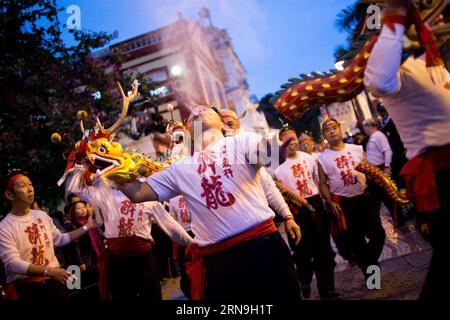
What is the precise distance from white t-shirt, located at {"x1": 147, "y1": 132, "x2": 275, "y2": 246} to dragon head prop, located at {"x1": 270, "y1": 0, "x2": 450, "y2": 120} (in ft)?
1.16

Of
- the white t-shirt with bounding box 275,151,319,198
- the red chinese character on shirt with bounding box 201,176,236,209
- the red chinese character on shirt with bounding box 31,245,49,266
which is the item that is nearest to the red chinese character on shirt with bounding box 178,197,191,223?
the white t-shirt with bounding box 275,151,319,198

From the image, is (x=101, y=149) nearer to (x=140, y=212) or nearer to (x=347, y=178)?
(x=140, y=212)

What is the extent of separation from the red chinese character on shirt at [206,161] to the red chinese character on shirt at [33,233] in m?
2.17

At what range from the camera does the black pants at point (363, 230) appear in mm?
4410

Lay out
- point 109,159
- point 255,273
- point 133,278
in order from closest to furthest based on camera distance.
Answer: point 255,273
point 109,159
point 133,278

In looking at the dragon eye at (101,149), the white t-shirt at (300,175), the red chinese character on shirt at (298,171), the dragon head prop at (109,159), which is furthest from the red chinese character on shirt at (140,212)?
the red chinese character on shirt at (298,171)

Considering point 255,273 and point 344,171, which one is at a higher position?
point 344,171

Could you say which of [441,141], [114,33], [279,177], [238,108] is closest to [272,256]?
[441,141]

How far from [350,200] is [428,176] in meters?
2.66

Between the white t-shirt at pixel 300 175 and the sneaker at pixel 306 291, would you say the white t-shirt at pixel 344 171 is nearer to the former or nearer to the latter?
the white t-shirt at pixel 300 175

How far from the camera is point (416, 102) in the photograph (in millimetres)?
2145

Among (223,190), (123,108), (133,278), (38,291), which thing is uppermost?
(123,108)

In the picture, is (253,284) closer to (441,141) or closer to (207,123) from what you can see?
(207,123)

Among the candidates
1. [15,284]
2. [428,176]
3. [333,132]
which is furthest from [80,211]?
[428,176]
